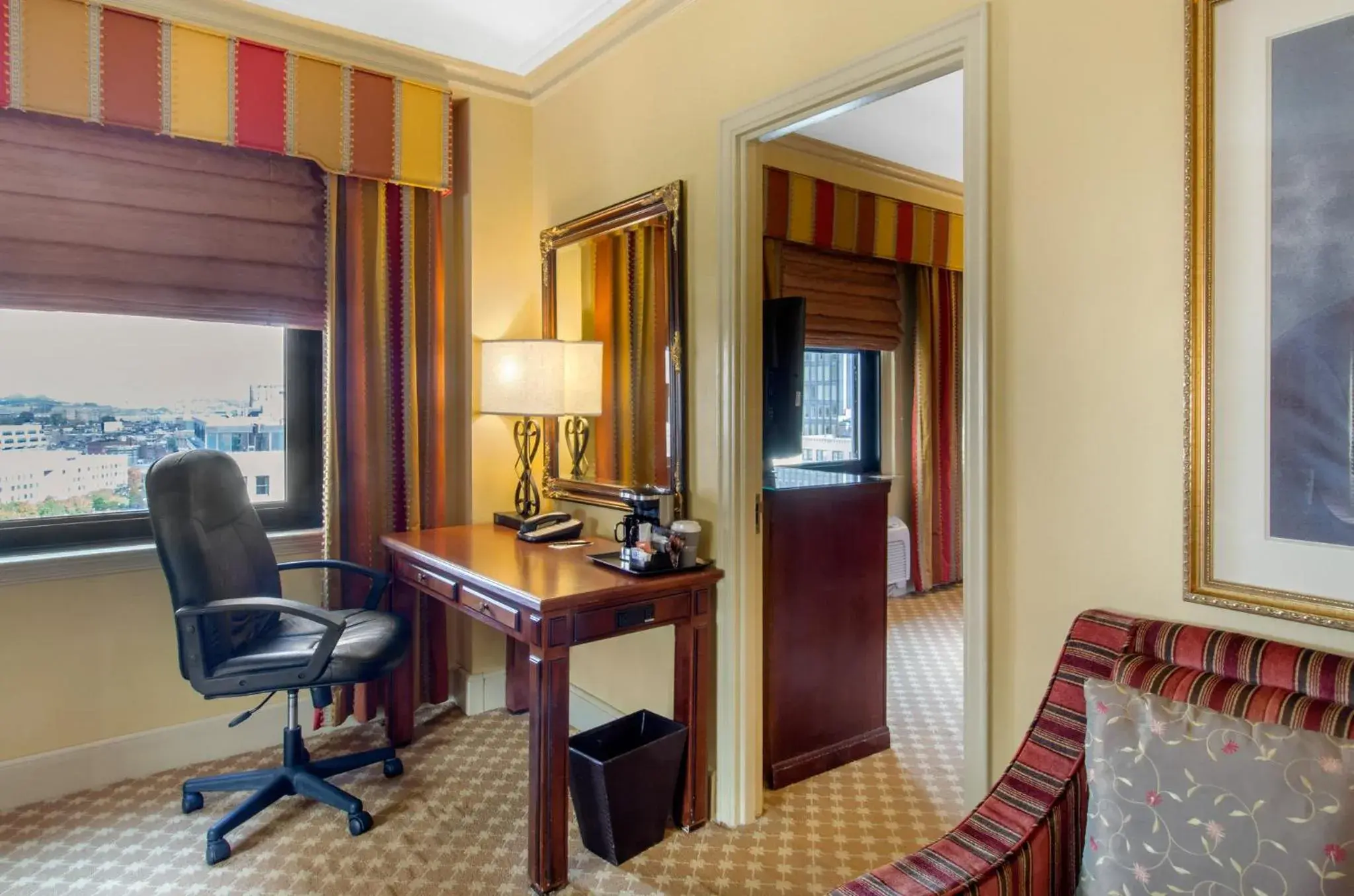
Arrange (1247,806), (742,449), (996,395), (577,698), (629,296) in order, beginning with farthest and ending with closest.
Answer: (577,698) → (629,296) → (742,449) → (996,395) → (1247,806)

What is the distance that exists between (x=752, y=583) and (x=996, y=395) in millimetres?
976

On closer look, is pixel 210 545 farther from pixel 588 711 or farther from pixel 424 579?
pixel 588 711

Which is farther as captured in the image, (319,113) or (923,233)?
(923,233)

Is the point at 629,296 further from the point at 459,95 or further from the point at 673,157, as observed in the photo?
the point at 459,95

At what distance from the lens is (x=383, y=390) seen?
295 centimetres

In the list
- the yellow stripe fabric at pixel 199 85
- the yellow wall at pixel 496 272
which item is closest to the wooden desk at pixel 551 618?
the yellow wall at pixel 496 272

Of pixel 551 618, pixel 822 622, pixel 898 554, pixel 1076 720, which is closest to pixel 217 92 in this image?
pixel 551 618

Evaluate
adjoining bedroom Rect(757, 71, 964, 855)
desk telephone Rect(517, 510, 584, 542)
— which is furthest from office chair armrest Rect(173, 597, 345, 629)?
adjoining bedroom Rect(757, 71, 964, 855)

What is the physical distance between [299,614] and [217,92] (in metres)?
1.77

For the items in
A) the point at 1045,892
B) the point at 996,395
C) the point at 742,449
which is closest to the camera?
the point at 1045,892

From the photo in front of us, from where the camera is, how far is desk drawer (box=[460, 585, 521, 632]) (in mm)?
2070

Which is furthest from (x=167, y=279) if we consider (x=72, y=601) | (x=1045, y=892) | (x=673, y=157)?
(x=1045, y=892)

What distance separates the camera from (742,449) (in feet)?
7.61

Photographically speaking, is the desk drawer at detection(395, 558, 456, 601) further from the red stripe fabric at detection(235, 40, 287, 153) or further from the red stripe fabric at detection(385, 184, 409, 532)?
the red stripe fabric at detection(235, 40, 287, 153)
